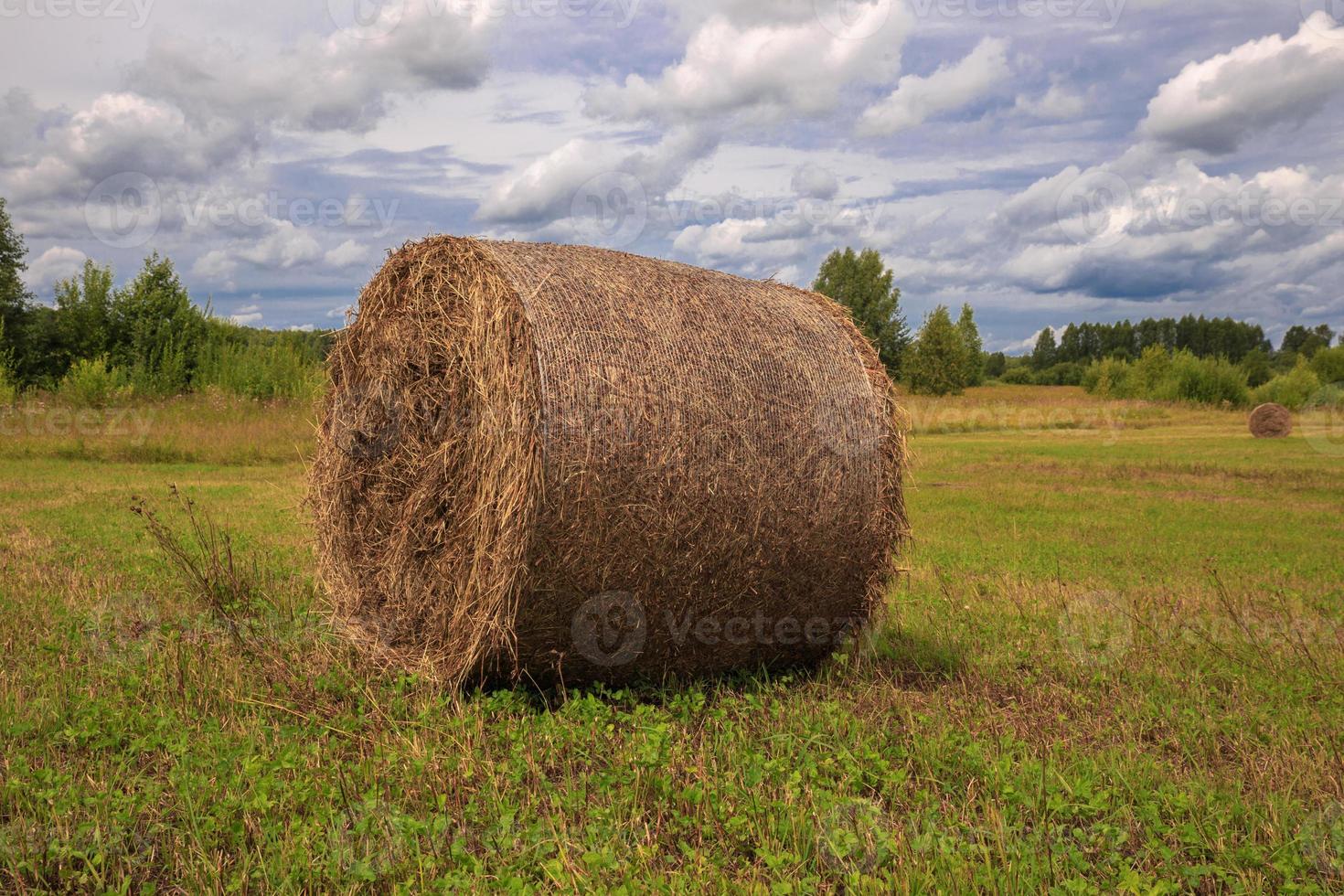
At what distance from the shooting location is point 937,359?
6756 centimetres

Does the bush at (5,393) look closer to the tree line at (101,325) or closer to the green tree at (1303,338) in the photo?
the tree line at (101,325)

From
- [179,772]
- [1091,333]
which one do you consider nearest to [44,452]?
[179,772]

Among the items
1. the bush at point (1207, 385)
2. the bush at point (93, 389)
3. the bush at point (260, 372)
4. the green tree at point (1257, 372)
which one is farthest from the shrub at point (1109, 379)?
the bush at point (93, 389)

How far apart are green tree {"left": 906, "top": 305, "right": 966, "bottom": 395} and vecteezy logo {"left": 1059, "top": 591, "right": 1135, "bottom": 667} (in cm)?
6009

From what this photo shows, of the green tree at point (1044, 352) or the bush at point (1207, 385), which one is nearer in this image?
the bush at point (1207, 385)

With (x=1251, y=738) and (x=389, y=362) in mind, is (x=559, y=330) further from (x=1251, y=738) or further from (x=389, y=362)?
(x=1251, y=738)

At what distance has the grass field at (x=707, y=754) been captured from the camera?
3.63m

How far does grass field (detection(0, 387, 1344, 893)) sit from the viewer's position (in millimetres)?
3629

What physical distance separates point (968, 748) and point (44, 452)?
23.0 metres

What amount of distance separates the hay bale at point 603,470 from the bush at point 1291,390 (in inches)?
2472

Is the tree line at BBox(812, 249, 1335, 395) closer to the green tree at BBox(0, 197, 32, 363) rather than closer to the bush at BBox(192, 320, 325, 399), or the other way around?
the bush at BBox(192, 320, 325, 399)

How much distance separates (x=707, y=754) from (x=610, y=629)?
3.30ft

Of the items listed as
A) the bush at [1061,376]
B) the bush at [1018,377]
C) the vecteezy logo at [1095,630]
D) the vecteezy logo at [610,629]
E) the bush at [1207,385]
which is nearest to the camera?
the vecteezy logo at [610,629]

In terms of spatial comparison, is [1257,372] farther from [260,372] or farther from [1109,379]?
[260,372]
